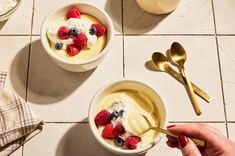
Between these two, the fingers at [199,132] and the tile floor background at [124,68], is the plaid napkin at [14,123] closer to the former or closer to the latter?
the tile floor background at [124,68]

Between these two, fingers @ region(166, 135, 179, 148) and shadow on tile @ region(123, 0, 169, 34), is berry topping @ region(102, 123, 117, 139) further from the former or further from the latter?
shadow on tile @ region(123, 0, 169, 34)

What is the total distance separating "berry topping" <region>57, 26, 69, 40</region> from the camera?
0.89 metres

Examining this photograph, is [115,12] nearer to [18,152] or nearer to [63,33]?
[63,33]

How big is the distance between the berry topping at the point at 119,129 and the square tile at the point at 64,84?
10 centimetres

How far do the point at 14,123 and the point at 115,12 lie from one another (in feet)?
1.12

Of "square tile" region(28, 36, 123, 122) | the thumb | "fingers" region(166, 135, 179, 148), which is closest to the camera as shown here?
the thumb

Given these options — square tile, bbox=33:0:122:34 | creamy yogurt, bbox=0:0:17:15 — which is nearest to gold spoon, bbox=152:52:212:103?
square tile, bbox=33:0:122:34

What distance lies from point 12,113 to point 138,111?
26 cm

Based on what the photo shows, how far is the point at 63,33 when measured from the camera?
894 mm

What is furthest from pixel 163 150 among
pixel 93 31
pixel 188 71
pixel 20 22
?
pixel 20 22

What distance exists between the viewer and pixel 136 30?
98 cm

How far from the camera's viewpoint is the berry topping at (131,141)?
2.66ft

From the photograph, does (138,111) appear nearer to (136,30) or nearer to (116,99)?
(116,99)

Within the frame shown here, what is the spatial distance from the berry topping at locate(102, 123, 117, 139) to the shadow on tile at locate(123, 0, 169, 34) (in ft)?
0.83
